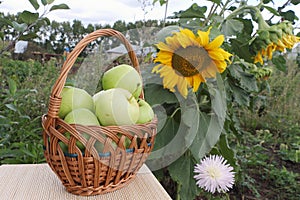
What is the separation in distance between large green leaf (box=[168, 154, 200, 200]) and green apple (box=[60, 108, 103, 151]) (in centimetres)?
48

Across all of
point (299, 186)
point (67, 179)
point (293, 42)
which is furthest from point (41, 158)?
point (299, 186)

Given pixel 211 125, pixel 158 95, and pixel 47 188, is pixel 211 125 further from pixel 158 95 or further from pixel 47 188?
pixel 47 188

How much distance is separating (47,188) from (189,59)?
46 centimetres

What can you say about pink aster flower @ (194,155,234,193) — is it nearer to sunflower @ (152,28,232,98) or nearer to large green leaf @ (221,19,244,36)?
sunflower @ (152,28,232,98)

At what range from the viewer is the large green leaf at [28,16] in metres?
0.83

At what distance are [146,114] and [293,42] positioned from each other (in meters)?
0.57

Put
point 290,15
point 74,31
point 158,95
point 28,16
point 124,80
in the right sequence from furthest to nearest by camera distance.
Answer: point 74,31 < point 290,15 < point 158,95 < point 28,16 < point 124,80

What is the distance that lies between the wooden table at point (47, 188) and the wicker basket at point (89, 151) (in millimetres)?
Answer: 22

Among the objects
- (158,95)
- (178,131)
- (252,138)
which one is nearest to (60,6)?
(158,95)

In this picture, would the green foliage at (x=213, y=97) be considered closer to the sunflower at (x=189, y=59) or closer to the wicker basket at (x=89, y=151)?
the sunflower at (x=189, y=59)

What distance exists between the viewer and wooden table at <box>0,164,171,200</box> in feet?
1.96

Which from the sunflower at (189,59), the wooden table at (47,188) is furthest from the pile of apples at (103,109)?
the sunflower at (189,59)

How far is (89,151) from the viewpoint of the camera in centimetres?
53

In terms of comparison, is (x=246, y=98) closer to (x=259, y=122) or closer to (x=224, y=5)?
(x=224, y=5)
